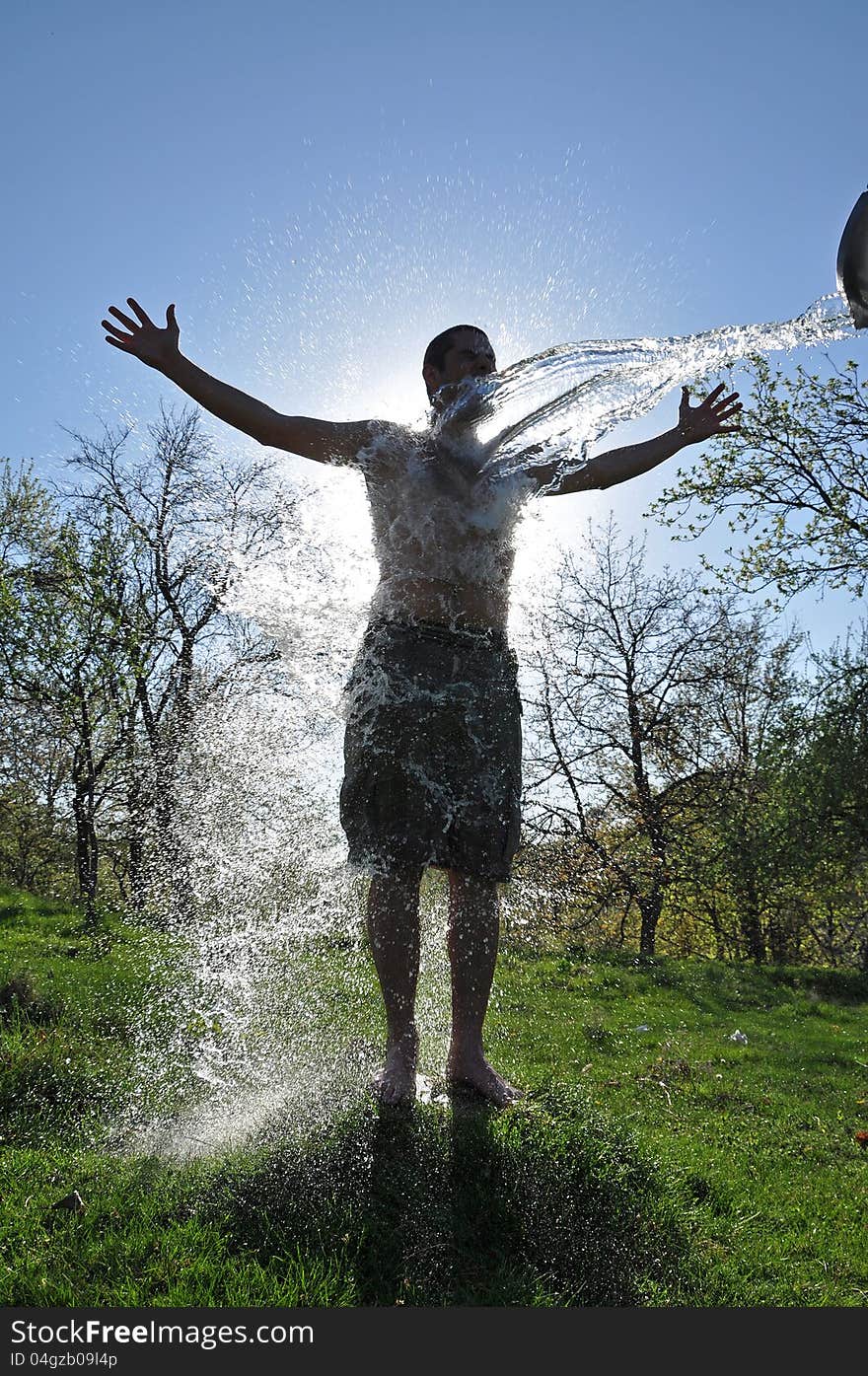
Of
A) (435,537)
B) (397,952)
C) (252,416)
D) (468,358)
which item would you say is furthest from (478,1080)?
(468,358)

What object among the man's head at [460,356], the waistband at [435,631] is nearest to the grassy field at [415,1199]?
the waistband at [435,631]

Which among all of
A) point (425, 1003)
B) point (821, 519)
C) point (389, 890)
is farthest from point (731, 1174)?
point (821, 519)

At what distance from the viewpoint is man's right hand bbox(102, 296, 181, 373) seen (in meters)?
3.31

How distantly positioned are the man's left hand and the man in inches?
37.0

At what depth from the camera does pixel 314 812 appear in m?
3.88

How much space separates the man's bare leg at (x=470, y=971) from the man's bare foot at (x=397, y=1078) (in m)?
0.18

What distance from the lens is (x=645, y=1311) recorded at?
2.05m

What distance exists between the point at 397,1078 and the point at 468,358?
9.19ft

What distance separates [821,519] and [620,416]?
10.7 meters

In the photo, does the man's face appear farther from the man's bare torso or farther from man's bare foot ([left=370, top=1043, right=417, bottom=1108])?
man's bare foot ([left=370, top=1043, right=417, bottom=1108])

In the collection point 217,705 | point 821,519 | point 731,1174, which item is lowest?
point 731,1174

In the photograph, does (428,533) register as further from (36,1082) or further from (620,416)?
(36,1082)

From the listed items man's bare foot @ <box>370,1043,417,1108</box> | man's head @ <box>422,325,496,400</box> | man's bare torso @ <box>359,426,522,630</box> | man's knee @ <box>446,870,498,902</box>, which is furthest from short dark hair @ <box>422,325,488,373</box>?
man's bare foot @ <box>370,1043,417,1108</box>

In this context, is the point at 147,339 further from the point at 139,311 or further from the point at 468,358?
the point at 468,358
